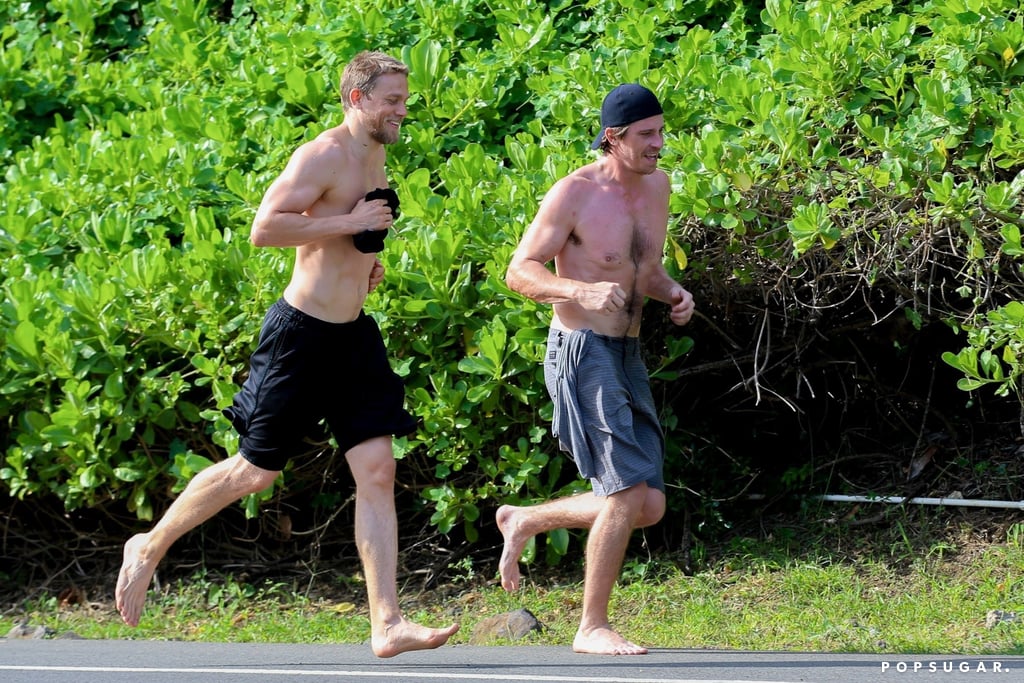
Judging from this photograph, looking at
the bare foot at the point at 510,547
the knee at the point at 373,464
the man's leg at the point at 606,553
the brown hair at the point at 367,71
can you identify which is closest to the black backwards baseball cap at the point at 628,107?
the brown hair at the point at 367,71

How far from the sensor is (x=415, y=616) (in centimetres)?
653

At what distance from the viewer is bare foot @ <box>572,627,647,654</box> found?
511 cm

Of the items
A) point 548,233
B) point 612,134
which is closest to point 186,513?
point 548,233

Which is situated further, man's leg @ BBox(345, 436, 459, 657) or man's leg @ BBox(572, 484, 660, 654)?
man's leg @ BBox(572, 484, 660, 654)

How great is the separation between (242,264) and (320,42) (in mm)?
2233

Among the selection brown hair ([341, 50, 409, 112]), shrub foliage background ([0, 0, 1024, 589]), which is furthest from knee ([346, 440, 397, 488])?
brown hair ([341, 50, 409, 112])

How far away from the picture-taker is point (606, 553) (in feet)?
16.9

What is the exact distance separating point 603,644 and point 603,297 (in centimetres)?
130

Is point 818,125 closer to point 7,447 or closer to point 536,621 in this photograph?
point 536,621

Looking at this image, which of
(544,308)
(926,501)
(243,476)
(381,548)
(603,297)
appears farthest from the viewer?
(926,501)

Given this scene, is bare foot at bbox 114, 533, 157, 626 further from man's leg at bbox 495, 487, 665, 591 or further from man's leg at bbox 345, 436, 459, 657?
man's leg at bbox 495, 487, 665, 591

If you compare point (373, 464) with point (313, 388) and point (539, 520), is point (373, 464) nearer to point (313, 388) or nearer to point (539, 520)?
point (313, 388)

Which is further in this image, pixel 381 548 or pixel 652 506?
pixel 652 506

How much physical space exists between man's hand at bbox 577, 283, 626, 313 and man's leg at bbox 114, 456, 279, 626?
1.37 metres
